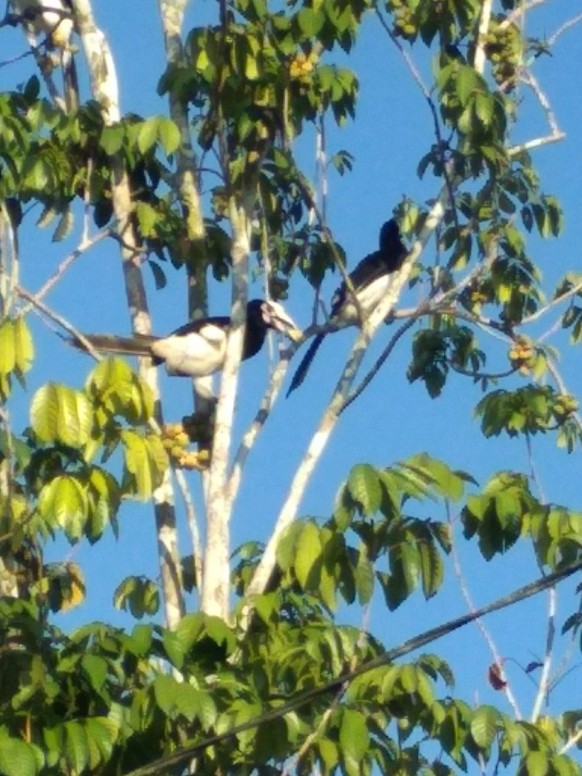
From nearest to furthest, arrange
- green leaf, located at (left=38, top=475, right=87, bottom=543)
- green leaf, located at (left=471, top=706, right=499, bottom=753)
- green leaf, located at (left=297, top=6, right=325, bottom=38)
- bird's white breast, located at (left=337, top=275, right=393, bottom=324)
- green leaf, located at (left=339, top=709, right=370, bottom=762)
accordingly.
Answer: green leaf, located at (left=339, top=709, right=370, bottom=762), green leaf, located at (left=38, top=475, right=87, bottom=543), green leaf, located at (left=471, top=706, right=499, bottom=753), green leaf, located at (left=297, top=6, right=325, bottom=38), bird's white breast, located at (left=337, top=275, right=393, bottom=324)

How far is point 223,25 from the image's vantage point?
6.91 metres

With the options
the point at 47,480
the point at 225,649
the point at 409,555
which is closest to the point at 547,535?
the point at 409,555

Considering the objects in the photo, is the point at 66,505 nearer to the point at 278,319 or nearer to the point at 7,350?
the point at 7,350

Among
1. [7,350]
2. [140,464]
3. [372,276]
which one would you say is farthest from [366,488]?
[372,276]

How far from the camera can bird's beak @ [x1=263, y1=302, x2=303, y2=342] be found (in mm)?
7523

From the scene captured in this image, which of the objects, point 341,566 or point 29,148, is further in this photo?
point 29,148

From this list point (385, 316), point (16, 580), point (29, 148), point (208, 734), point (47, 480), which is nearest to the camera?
point (208, 734)

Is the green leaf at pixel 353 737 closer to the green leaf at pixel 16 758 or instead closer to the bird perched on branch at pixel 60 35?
the green leaf at pixel 16 758

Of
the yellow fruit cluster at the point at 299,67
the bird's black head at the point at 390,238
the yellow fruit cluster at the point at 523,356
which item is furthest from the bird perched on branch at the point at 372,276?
the yellow fruit cluster at the point at 299,67

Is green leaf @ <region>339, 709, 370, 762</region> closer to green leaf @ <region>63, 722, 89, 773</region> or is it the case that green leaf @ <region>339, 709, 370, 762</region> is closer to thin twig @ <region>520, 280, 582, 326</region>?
green leaf @ <region>63, 722, 89, 773</region>

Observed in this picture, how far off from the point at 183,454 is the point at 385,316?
44.8 inches

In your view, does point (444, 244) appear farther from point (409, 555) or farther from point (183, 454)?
point (409, 555)

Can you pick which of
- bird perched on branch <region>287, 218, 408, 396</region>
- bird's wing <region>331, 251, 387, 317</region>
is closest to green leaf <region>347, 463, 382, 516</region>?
bird perched on branch <region>287, 218, 408, 396</region>

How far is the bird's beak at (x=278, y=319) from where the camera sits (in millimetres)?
7523
